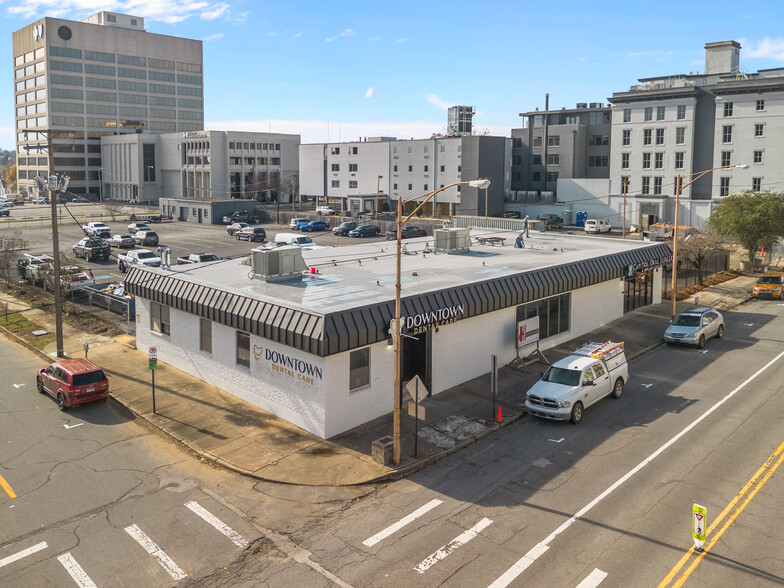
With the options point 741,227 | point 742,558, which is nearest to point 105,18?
point 741,227

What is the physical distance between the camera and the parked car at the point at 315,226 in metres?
87.6

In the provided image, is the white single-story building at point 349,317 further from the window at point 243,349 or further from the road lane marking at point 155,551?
the road lane marking at point 155,551

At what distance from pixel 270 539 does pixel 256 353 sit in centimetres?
904

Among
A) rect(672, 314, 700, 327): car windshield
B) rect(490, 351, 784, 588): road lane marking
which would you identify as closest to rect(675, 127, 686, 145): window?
rect(672, 314, 700, 327): car windshield

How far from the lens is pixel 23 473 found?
62.7 feet

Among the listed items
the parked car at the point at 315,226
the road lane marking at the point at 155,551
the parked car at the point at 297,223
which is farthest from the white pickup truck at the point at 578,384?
the parked car at the point at 297,223

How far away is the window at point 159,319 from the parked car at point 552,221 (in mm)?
68926

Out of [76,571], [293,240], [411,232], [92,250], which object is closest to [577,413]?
[76,571]

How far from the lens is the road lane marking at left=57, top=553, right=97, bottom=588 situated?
13.7 metres

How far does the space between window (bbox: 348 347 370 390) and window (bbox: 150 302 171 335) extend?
10.7 m

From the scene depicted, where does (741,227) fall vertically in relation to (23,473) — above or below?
above

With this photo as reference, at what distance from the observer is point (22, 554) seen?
14.9 metres

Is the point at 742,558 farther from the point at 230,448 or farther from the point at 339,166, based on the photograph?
the point at 339,166

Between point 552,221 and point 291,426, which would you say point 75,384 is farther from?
point 552,221
